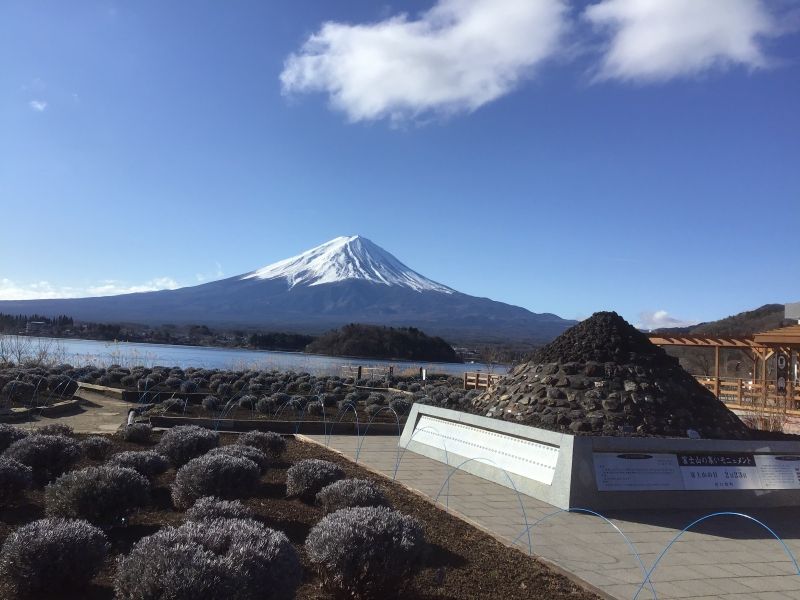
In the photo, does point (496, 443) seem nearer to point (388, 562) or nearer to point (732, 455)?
point (732, 455)

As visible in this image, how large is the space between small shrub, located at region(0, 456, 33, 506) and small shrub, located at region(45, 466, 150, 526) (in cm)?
46

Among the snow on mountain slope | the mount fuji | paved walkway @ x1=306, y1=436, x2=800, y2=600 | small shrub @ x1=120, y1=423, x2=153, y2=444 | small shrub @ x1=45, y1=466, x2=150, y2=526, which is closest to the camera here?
paved walkway @ x1=306, y1=436, x2=800, y2=600

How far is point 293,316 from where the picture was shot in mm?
149125

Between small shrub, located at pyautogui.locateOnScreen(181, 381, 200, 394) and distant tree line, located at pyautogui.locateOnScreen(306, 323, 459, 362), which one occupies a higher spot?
distant tree line, located at pyautogui.locateOnScreen(306, 323, 459, 362)

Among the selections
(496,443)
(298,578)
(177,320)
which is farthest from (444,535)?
(177,320)

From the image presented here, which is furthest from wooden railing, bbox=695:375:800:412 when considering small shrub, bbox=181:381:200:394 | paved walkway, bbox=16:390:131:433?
paved walkway, bbox=16:390:131:433

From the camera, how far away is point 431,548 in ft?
16.7

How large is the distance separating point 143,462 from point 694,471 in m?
6.05

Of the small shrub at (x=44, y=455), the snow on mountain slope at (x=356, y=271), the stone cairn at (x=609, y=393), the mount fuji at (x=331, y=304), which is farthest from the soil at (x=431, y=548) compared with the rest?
the snow on mountain slope at (x=356, y=271)

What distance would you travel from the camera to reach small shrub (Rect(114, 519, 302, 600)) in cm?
324

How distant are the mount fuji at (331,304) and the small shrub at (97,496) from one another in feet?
384

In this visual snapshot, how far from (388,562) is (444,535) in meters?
1.83

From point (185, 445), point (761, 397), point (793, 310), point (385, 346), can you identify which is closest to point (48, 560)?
Answer: point (185, 445)

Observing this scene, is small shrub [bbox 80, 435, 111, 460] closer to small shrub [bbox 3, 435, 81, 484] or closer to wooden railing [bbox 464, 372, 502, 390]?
small shrub [bbox 3, 435, 81, 484]
